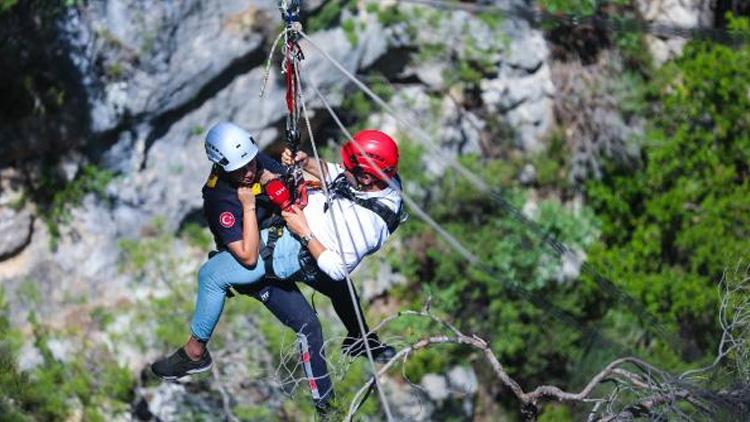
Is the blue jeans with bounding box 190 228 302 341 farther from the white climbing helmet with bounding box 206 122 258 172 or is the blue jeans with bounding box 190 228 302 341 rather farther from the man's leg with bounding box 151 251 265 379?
the white climbing helmet with bounding box 206 122 258 172

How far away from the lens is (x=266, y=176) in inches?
219

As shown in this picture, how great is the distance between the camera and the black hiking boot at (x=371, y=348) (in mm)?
6070

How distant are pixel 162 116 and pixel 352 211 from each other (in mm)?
5894

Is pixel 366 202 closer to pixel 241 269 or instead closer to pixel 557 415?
pixel 241 269

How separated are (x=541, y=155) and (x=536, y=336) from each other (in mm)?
1853

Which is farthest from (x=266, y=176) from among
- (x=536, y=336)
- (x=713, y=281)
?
(x=713, y=281)

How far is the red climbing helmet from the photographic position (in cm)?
546

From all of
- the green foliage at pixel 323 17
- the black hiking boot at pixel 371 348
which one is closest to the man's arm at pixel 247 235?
the black hiking boot at pixel 371 348

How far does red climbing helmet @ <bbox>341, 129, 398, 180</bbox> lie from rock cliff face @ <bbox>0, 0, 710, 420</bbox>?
17.4ft

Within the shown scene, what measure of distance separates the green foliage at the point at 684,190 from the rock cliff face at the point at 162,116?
2.10m

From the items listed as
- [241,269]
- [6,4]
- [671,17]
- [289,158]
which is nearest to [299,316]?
[241,269]

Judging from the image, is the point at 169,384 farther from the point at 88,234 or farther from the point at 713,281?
the point at 713,281

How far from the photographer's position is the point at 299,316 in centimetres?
579

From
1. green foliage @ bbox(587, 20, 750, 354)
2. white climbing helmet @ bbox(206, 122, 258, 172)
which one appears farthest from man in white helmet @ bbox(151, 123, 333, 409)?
green foliage @ bbox(587, 20, 750, 354)
